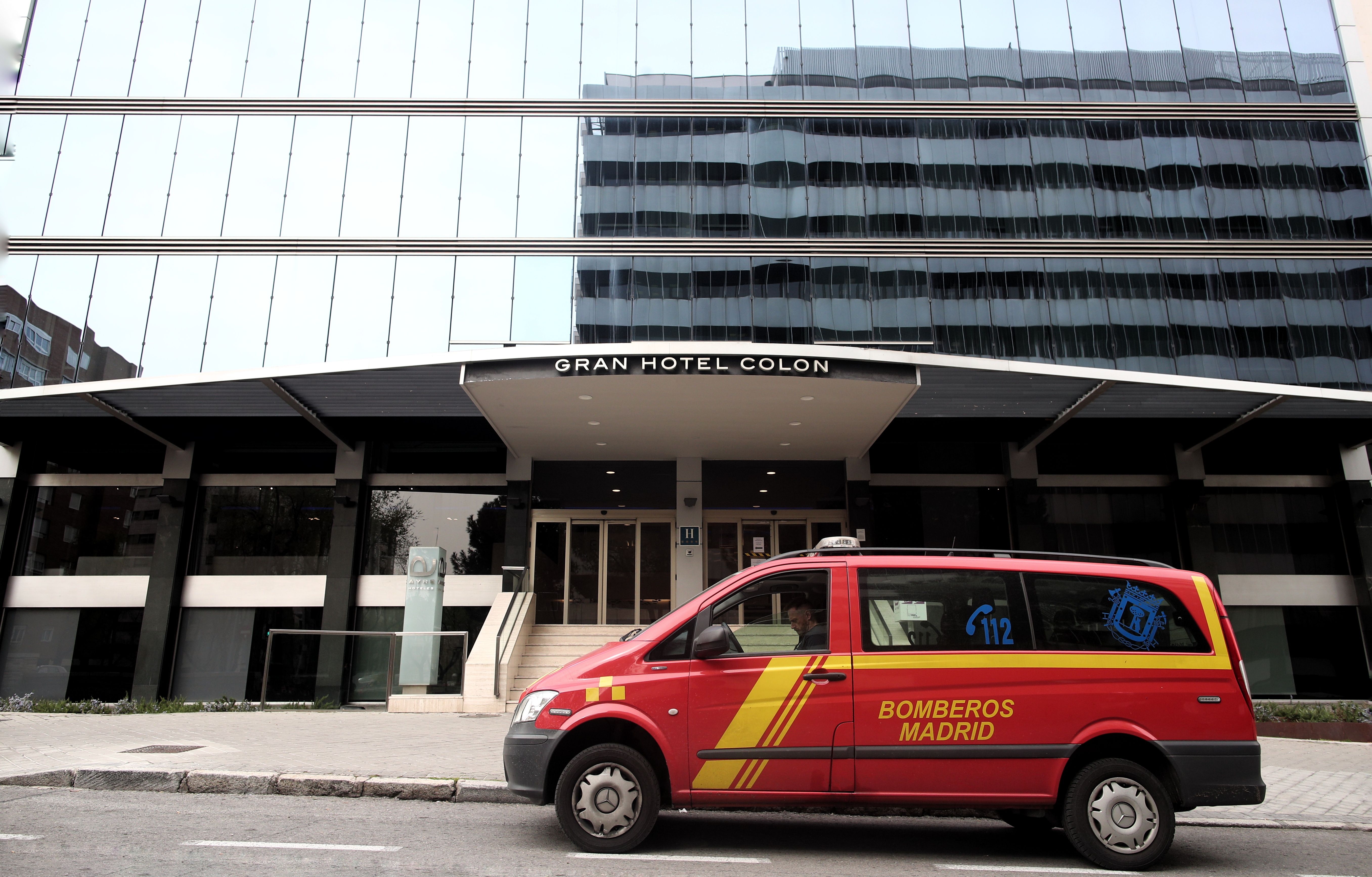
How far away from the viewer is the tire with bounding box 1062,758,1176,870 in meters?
5.10

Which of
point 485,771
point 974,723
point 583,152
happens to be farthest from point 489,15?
point 974,723

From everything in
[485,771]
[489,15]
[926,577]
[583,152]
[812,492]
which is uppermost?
[489,15]

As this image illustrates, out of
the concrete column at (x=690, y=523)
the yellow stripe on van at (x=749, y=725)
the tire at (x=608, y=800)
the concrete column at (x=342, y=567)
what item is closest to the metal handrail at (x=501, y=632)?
the concrete column at (x=690, y=523)

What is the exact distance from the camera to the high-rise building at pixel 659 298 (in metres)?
16.9

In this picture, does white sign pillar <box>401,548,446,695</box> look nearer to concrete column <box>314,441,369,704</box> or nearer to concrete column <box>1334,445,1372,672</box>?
concrete column <box>314,441,369,704</box>

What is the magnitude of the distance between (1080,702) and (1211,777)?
2.91 feet

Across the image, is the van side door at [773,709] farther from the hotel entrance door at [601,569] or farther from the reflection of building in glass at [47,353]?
the reflection of building in glass at [47,353]

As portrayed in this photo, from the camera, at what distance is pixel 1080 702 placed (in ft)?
17.3

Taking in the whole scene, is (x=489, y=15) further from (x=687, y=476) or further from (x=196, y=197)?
(x=687, y=476)

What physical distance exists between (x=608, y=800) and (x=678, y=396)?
874cm

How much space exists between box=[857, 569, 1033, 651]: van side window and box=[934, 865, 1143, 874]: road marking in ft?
4.31

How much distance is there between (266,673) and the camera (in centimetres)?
1384

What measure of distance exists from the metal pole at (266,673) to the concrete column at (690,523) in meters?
7.64

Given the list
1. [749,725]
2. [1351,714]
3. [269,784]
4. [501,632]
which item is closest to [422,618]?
[501,632]
